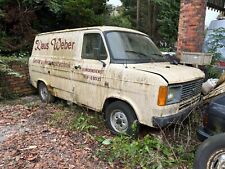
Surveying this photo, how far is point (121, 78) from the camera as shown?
491 cm

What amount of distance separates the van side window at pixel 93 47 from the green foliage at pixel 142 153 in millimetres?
1736

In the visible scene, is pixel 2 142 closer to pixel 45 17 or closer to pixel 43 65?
pixel 43 65

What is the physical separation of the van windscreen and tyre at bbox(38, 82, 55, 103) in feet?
9.31

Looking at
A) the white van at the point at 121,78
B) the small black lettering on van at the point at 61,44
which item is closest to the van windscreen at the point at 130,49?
the white van at the point at 121,78

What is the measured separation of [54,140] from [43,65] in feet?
9.61

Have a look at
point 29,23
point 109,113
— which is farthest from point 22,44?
point 109,113

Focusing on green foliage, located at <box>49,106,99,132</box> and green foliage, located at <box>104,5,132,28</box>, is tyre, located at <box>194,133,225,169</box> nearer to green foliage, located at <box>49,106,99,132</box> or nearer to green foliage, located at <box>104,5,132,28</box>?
green foliage, located at <box>49,106,99,132</box>

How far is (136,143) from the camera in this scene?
4.51 m

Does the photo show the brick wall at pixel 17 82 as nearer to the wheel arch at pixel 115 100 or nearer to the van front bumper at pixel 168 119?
the wheel arch at pixel 115 100

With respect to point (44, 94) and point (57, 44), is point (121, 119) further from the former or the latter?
point (44, 94)

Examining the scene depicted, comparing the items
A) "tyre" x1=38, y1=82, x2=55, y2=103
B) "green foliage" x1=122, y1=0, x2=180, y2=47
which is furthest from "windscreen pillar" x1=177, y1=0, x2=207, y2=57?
"green foliage" x1=122, y1=0, x2=180, y2=47

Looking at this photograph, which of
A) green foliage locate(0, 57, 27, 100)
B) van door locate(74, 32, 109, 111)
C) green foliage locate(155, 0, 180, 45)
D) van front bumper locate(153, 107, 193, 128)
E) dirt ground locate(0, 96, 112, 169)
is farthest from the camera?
green foliage locate(155, 0, 180, 45)

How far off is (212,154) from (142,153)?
122cm

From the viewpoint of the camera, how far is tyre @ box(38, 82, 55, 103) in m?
7.38
